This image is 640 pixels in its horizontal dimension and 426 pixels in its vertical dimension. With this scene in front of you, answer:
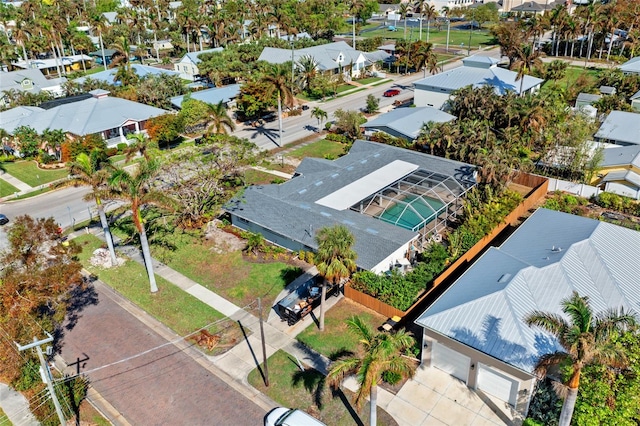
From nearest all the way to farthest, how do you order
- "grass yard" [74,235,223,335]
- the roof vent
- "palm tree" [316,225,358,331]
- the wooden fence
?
"palm tree" [316,225,358,331], the roof vent, the wooden fence, "grass yard" [74,235,223,335]

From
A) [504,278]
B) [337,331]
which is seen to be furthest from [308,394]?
[504,278]

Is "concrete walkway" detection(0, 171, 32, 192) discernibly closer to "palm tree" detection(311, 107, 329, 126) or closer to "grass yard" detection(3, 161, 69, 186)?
"grass yard" detection(3, 161, 69, 186)

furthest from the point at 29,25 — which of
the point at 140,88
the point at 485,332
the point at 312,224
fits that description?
the point at 485,332

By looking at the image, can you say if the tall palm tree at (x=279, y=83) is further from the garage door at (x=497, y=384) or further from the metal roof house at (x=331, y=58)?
the garage door at (x=497, y=384)

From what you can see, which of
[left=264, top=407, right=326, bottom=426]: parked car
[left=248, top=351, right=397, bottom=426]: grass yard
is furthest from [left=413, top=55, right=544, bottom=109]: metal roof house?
[left=264, top=407, right=326, bottom=426]: parked car

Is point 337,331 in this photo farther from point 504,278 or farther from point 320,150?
point 320,150

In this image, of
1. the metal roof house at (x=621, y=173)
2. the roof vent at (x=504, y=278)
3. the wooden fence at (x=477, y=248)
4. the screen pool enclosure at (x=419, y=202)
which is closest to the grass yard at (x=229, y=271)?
the wooden fence at (x=477, y=248)

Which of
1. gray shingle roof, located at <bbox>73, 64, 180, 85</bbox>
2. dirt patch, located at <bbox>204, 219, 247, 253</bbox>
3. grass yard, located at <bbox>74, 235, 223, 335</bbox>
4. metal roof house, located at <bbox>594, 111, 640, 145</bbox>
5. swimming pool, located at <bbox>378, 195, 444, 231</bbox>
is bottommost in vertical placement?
grass yard, located at <bbox>74, 235, 223, 335</bbox>
